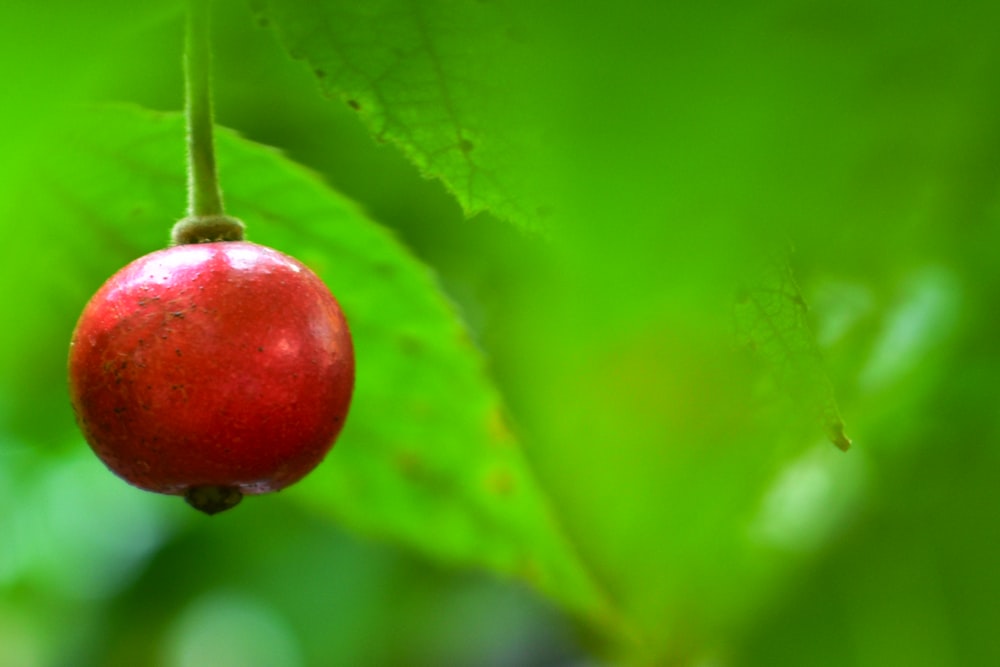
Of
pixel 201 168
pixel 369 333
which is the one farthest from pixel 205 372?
pixel 369 333

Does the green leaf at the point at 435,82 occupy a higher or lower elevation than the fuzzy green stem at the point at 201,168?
lower

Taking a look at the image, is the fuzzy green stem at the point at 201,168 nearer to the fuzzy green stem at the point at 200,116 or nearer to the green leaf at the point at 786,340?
the fuzzy green stem at the point at 200,116

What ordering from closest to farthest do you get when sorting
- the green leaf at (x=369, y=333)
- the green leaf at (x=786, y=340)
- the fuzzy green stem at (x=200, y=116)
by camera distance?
the green leaf at (x=786, y=340) < the fuzzy green stem at (x=200, y=116) < the green leaf at (x=369, y=333)

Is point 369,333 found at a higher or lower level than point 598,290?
higher

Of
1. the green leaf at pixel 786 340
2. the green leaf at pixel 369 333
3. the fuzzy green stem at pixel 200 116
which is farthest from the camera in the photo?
the green leaf at pixel 369 333

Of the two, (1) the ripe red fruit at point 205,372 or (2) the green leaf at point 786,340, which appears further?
(1) the ripe red fruit at point 205,372

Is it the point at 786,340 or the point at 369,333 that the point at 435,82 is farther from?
the point at 369,333

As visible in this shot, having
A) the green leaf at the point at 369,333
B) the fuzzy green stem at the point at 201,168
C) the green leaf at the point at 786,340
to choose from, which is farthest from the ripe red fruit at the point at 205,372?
the green leaf at the point at 786,340
